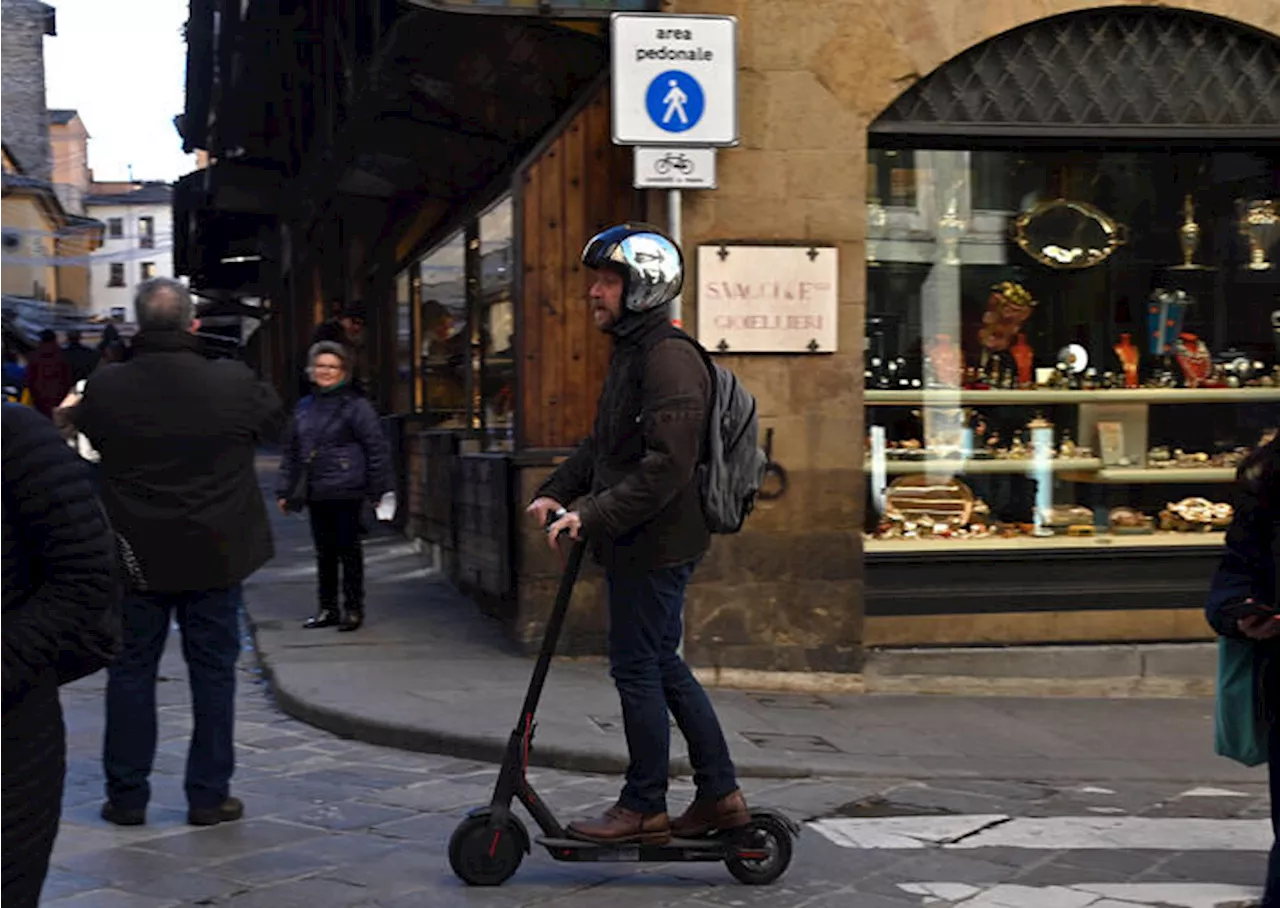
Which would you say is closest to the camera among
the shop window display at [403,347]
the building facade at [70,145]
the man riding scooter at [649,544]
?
the man riding scooter at [649,544]

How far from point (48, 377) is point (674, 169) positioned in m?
11.5

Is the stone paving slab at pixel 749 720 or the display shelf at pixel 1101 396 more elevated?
the display shelf at pixel 1101 396

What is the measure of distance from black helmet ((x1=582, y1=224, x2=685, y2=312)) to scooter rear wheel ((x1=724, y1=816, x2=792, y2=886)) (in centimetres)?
159

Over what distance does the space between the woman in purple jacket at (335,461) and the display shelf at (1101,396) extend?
309 cm

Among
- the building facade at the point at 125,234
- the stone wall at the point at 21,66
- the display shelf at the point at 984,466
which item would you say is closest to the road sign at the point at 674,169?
the display shelf at the point at 984,466

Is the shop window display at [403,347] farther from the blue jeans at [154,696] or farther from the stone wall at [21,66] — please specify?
the stone wall at [21,66]

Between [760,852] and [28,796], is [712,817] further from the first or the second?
[28,796]

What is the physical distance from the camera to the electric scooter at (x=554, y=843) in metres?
4.79

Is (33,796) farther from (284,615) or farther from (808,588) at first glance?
(284,615)

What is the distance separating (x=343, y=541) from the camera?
375 inches

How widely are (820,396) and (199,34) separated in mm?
13237

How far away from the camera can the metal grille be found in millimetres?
8352

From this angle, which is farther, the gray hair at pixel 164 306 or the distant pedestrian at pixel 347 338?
the distant pedestrian at pixel 347 338

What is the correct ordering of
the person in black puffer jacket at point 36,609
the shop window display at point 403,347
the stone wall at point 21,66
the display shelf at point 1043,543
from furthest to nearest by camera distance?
the stone wall at point 21,66, the shop window display at point 403,347, the display shelf at point 1043,543, the person in black puffer jacket at point 36,609
